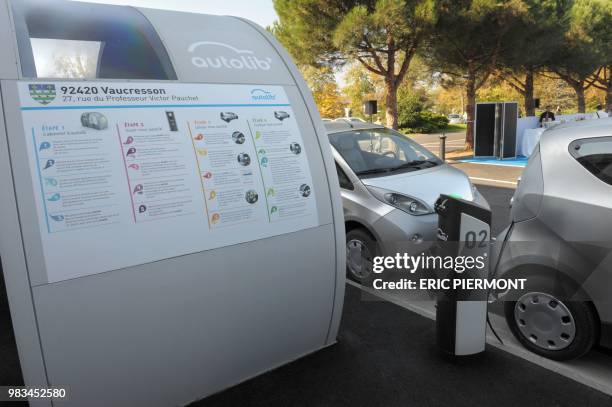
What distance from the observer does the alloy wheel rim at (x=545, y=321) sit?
300 centimetres

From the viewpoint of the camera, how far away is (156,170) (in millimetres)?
2275

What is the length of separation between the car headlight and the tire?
137cm

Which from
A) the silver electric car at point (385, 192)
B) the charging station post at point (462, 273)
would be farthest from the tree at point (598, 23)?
the charging station post at point (462, 273)

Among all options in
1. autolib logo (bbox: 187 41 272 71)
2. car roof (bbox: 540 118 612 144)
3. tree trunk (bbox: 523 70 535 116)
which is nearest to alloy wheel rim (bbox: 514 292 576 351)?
car roof (bbox: 540 118 612 144)

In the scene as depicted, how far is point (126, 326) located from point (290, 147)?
52.4 inches

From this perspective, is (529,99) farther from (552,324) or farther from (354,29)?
(552,324)

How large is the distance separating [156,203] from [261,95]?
943 millimetres

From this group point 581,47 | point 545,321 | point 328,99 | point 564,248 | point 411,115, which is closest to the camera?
point 564,248

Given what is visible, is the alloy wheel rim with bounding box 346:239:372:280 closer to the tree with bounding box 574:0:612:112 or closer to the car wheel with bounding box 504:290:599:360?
the car wheel with bounding box 504:290:599:360

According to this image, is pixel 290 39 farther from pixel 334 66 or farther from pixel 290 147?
pixel 290 147

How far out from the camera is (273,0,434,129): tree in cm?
1323

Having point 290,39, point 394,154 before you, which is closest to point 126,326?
point 394,154

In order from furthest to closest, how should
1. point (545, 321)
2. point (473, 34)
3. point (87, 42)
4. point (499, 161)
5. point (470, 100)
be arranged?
point (470, 100) < point (473, 34) < point (499, 161) < point (545, 321) < point (87, 42)

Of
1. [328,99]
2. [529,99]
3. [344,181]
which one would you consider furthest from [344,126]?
[328,99]
